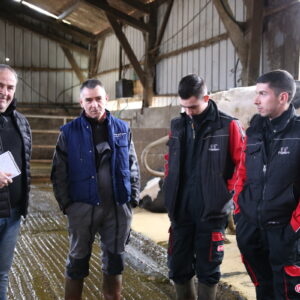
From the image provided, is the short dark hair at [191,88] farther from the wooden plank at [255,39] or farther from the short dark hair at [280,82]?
the wooden plank at [255,39]

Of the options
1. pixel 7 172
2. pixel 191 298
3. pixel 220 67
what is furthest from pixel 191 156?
pixel 220 67

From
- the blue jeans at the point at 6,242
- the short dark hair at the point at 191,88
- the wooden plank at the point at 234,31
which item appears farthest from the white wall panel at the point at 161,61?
the blue jeans at the point at 6,242

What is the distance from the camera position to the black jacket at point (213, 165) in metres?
2.26

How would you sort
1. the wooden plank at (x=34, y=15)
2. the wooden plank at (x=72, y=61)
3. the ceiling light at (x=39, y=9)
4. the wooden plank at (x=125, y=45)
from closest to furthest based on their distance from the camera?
1. the wooden plank at (x=125, y=45)
2. the ceiling light at (x=39, y=9)
3. the wooden plank at (x=34, y=15)
4. the wooden plank at (x=72, y=61)

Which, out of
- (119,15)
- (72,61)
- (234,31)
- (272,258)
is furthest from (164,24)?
(272,258)

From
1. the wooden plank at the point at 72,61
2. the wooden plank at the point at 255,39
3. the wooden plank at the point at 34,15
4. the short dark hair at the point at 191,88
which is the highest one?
the wooden plank at the point at 34,15

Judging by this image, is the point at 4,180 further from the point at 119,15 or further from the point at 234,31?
the point at 119,15

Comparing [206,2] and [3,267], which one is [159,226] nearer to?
[3,267]

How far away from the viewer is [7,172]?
201 centimetres

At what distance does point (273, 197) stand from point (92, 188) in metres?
1.06

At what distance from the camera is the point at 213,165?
228 cm

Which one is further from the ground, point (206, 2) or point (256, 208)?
point (206, 2)

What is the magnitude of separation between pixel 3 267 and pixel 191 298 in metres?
1.15

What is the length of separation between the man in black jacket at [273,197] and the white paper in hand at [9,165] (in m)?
1.21
